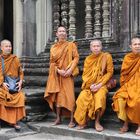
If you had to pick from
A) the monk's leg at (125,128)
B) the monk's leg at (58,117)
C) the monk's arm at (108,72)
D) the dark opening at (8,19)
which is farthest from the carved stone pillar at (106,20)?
the dark opening at (8,19)

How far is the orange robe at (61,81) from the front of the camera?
7.17 m

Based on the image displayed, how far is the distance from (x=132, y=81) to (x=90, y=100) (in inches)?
29.2

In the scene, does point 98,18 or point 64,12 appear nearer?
point 98,18

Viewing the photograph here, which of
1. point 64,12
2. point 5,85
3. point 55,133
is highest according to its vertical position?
point 64,12

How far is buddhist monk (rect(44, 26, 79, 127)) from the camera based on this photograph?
7.17 metres

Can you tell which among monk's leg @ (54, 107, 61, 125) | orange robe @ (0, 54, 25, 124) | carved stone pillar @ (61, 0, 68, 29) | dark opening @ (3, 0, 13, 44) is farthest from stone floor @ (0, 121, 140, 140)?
dark opening @ (3, 0, 13, 44)

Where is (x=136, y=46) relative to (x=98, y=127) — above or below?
above

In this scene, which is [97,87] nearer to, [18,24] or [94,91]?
[94,91]

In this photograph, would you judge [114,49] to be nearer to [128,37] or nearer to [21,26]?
[128,37]

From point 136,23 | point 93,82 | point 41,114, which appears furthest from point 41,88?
point 136,23

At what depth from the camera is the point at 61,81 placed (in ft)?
23.9

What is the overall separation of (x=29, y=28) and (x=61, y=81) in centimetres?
221

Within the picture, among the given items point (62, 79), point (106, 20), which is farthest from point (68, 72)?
point (106, 20)

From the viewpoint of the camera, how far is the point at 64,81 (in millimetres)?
7242
